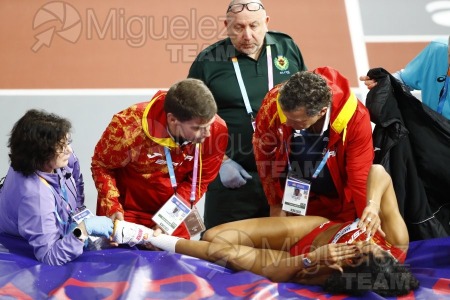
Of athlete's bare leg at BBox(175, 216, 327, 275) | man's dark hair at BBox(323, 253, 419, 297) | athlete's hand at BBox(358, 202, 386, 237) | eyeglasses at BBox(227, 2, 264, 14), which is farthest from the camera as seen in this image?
eyeglasses at BBox(227, 2, 264, 14)

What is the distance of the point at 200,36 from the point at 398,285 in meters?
4.56

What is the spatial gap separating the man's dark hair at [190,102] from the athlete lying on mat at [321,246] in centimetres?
65

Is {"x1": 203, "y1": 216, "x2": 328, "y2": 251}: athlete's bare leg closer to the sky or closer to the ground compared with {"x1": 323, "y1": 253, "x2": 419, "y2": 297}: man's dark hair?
closer to the sky

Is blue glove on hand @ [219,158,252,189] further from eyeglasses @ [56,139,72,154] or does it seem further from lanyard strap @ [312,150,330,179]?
eyeglasses @ [56,139,72,154]

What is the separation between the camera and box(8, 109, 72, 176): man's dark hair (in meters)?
4.21

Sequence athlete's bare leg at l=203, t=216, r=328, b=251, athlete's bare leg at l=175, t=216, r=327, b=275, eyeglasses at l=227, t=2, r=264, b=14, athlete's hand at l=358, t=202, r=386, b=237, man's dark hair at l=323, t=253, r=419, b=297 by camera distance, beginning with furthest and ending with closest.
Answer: eyeglasses at l=227, t=2, r=264, b=14, athlete's bare leg at l=203, t=216, r=328, b=251, athlete's bare leg at l=175, t=216, r=327, b=275, athlete's hand at l=358, t=202, r=386, b=237, man's dark hair at l=323, t=253, r=419, b=297

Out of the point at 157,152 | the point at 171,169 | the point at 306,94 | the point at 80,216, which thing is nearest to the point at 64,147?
the point at 80,216

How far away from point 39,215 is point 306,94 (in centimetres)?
152

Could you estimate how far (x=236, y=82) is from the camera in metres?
5.34

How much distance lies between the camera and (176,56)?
7.93 m

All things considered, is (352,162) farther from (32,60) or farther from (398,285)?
(32,60)

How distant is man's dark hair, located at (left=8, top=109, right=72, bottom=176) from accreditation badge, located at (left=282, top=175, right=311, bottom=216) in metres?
1.32

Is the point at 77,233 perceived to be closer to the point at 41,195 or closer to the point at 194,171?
the point at 41,195

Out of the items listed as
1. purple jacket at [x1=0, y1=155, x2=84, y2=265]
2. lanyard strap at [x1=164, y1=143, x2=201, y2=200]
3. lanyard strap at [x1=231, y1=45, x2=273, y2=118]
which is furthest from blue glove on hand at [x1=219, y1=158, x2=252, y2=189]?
purple jacket at [x1=0, y1=155, x2=84, y2=265]
